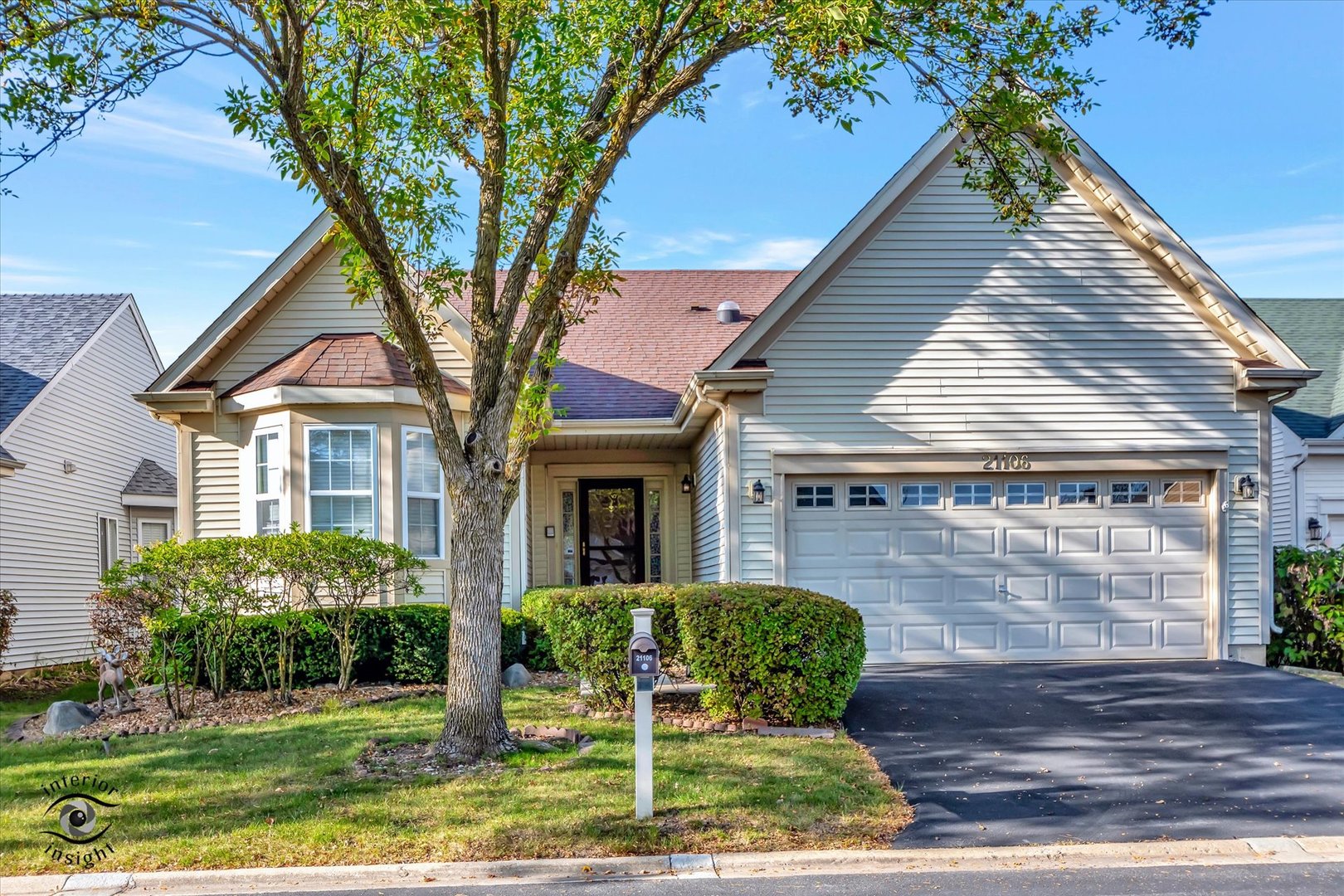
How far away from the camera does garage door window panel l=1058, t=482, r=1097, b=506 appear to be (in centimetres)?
1230

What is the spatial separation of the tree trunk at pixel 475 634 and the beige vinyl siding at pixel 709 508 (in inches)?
180

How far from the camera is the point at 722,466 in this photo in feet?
40.0

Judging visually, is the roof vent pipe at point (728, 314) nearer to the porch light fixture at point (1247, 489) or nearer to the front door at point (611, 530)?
the front door at point (611, 530)

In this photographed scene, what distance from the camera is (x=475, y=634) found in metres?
7.87

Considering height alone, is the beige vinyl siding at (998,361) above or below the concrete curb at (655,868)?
above

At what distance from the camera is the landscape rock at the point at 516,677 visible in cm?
1170

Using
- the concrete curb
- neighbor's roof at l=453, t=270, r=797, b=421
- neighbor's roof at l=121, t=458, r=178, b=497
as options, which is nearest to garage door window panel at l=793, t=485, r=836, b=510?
neighbor's roof at l=453, t=270, r=797, b=421

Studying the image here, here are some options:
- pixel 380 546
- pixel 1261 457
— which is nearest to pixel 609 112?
pixel 380 546

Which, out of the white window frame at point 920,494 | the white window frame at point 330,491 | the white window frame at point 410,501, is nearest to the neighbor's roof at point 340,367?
the white window frame at point 330,491

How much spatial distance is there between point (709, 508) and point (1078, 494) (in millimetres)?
4620

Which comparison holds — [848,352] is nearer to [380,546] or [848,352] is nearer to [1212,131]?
[380,546]

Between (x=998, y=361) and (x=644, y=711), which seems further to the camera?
(x=998, y=361)

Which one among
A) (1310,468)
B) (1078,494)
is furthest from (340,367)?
(1310,468)

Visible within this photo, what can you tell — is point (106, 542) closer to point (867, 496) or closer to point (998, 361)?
point (867, 496)
